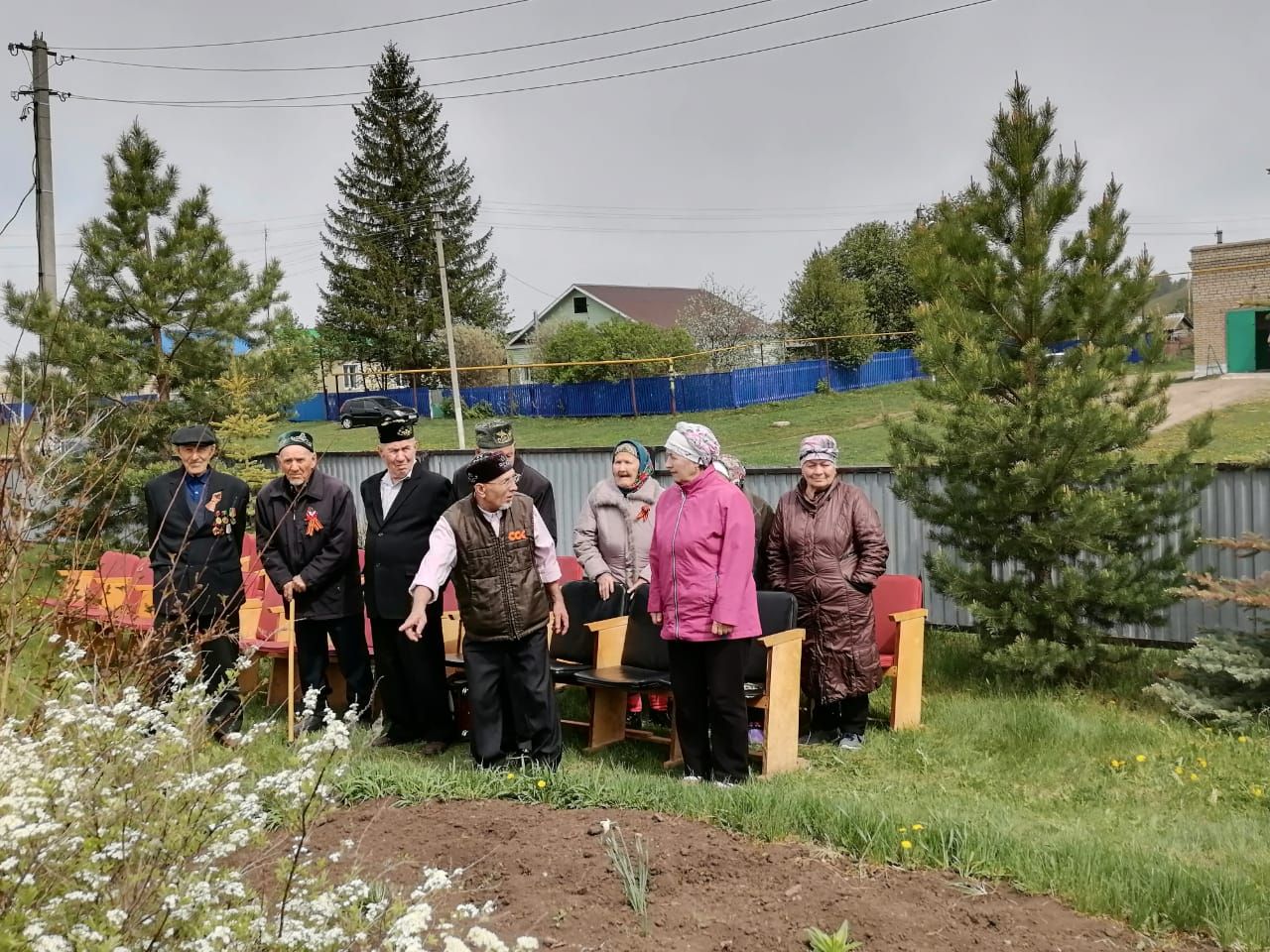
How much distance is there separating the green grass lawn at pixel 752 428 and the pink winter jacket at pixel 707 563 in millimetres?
14307

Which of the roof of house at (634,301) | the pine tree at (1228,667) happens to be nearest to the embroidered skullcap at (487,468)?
the pine tree at (1228,667)

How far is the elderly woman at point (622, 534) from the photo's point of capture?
7277mm

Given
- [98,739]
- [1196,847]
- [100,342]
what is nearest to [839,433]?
[100,342]

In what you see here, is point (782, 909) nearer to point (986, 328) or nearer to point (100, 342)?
point (986, 328)

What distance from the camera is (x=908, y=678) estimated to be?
6.90 m

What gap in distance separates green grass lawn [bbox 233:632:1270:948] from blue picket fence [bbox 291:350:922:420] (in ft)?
76.4

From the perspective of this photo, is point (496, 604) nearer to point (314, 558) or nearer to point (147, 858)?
point (314, 558)

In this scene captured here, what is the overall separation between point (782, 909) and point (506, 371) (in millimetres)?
37900

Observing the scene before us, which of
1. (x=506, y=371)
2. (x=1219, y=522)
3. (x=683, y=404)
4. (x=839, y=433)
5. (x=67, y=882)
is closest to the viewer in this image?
(x=67, y=882)

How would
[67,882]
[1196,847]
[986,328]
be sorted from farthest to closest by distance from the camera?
[986,328] < [1196,847] < [67,882]

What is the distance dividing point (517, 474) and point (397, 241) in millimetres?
41519

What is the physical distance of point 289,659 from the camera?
6898 mm

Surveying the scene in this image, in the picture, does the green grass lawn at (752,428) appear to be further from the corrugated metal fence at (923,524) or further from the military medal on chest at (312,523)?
the military medal on chest at (312,523)

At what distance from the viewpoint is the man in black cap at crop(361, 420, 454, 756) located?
6.60 metres
